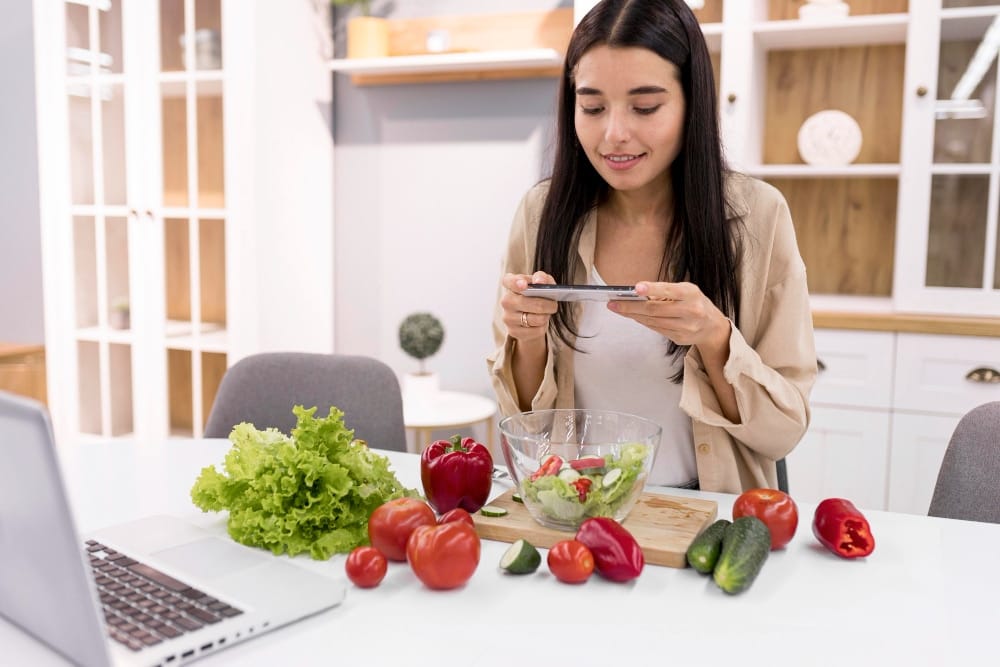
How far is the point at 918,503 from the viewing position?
103 inches

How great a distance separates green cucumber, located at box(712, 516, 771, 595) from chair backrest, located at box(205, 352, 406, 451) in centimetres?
91

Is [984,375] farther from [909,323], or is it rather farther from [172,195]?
[172,195]

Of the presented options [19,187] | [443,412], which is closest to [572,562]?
[443,412]

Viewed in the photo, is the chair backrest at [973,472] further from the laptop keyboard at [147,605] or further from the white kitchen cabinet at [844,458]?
the white kitchen cabinet at [844,458]

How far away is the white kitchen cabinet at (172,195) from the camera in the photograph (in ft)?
10.1

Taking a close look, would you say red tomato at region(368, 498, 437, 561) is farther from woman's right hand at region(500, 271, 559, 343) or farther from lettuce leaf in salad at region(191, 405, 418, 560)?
woman's right hand at region(500, 271, 559, 343)

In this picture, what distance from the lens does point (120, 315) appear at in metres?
3.28

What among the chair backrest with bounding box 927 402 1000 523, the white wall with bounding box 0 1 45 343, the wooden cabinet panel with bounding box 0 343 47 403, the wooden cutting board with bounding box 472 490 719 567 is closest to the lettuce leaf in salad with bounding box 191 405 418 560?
the wooden cutting board with bounding box 472 490 719 567

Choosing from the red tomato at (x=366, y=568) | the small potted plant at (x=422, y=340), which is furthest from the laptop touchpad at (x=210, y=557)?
the small potted plant at (x=422, y=340)

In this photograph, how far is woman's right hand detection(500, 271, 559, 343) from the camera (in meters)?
1.39

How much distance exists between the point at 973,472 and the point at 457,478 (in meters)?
0.79

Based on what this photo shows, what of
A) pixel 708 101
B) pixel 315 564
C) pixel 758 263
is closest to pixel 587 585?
pixel 315 564

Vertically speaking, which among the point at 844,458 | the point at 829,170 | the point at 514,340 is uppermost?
the point at 829,170

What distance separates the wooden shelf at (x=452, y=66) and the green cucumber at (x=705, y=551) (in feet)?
7.21
